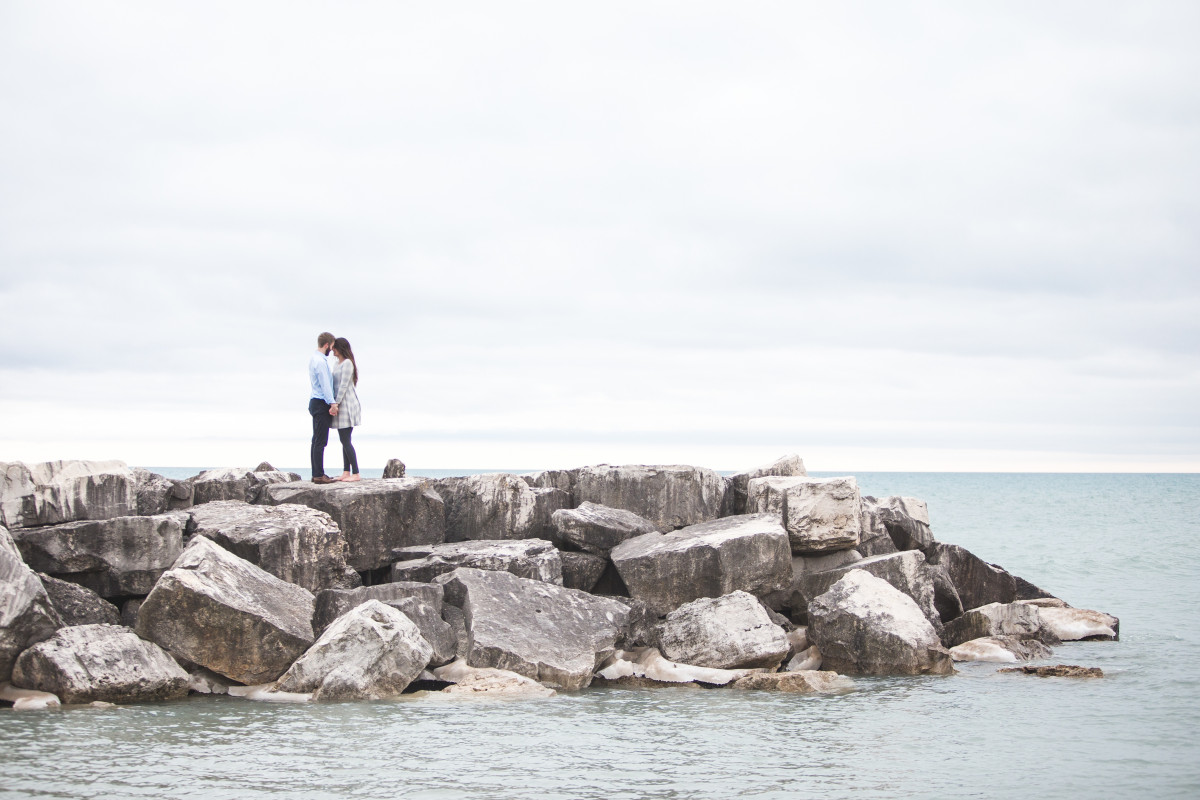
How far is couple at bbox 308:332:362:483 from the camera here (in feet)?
42.9

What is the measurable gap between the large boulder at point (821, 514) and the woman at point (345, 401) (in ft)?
17.8

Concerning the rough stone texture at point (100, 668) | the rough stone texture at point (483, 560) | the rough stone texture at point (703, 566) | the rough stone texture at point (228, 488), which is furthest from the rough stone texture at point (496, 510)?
the rough stone texture at point (100, 668)

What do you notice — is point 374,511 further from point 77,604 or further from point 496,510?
point 77,604

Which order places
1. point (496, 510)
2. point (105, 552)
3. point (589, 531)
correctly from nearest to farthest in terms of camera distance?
point (105, 552)
point (589, 531)
point (496, 510)

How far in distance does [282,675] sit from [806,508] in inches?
260

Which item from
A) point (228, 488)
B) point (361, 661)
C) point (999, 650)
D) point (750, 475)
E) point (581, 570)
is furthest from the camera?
point (750, 475)

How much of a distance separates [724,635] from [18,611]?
6689 mm

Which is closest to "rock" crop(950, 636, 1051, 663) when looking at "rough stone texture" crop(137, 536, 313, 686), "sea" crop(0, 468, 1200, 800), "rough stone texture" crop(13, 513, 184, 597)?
"sea" crop(0, 468, 1200, 800)

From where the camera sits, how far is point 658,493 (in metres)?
14.1

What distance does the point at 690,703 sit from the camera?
10.1 meters

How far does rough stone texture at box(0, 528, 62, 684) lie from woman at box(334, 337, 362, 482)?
4.19 meters

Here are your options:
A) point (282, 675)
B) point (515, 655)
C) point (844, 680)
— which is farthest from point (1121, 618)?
point (282, 675)

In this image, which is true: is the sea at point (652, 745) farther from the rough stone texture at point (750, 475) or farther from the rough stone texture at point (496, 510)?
the rough stone texture at point (750, 475)

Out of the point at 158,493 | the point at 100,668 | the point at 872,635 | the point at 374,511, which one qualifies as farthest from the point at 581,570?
the point at 100,668
